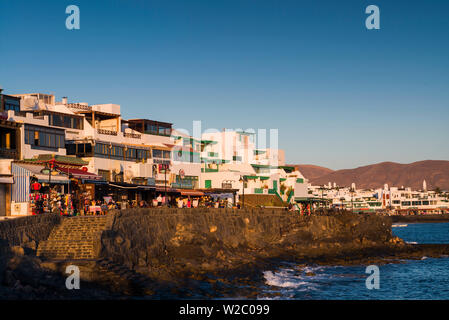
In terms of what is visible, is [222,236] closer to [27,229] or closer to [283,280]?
[283,280]

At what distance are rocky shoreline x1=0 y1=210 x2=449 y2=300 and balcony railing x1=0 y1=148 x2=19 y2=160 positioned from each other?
1421cm

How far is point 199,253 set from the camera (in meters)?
38.8

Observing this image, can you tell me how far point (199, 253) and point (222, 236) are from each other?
8.53m

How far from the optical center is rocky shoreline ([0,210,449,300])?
24891 millimetres

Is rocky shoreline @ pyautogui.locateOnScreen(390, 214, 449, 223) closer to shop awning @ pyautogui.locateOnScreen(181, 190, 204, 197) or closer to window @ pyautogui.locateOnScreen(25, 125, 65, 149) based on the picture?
shop awning @ pyautogui.locateOnScreen(181, 190, 204, 197)

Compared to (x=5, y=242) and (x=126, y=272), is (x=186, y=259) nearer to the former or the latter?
(x=126, y=272)

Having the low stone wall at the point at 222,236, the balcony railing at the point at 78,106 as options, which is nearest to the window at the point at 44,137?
the balcony railing at the point at 78,106

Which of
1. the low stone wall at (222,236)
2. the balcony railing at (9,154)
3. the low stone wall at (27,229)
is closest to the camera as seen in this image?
the low stone wall at (27,229)

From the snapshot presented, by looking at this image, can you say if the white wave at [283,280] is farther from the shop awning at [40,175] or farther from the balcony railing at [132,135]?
the balcony railing at [132,135]

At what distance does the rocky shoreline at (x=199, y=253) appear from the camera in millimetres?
24891

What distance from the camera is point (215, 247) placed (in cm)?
4141

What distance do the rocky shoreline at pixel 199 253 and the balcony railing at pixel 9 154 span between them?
14213 millimetres

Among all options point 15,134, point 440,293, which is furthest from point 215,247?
point 15,134

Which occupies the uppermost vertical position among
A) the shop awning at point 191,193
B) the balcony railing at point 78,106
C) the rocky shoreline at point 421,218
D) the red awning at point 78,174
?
the balcony railing at point 78,106
